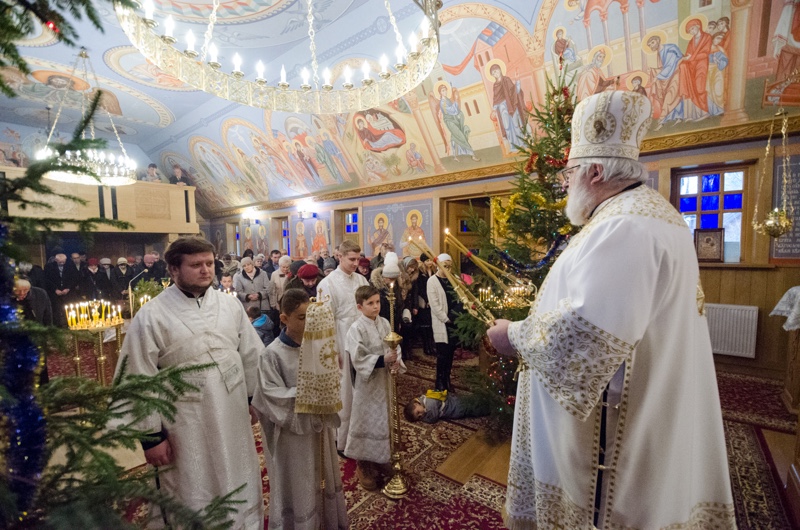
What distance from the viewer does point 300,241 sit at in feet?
47.3

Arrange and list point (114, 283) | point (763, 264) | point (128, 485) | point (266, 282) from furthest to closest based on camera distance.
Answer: point (114, 283) < point (266, 282) < point (763, 264) < point (128, 485)

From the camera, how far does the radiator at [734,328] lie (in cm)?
577

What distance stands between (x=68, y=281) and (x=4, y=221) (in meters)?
11.1

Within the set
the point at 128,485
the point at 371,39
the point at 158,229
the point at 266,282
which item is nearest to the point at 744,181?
the point at 371,39

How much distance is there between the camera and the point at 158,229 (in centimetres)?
1420

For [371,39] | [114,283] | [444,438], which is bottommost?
[444,438]

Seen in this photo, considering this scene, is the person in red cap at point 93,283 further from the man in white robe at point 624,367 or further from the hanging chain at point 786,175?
the hanging chain at point 786,175

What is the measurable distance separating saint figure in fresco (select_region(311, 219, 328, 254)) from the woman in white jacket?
5835 mm

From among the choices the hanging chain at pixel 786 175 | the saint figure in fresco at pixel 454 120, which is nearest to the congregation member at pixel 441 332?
the saint figure in fresco at pixel 454 120

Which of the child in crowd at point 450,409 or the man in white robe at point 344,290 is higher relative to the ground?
the man in white robe at point 344,290

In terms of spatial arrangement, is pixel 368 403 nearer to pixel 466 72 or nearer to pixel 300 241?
pixel 466 72

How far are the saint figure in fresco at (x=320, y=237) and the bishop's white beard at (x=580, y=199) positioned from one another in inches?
481

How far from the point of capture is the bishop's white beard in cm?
155

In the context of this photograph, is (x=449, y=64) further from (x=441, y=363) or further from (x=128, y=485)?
(x=128, y=485)
